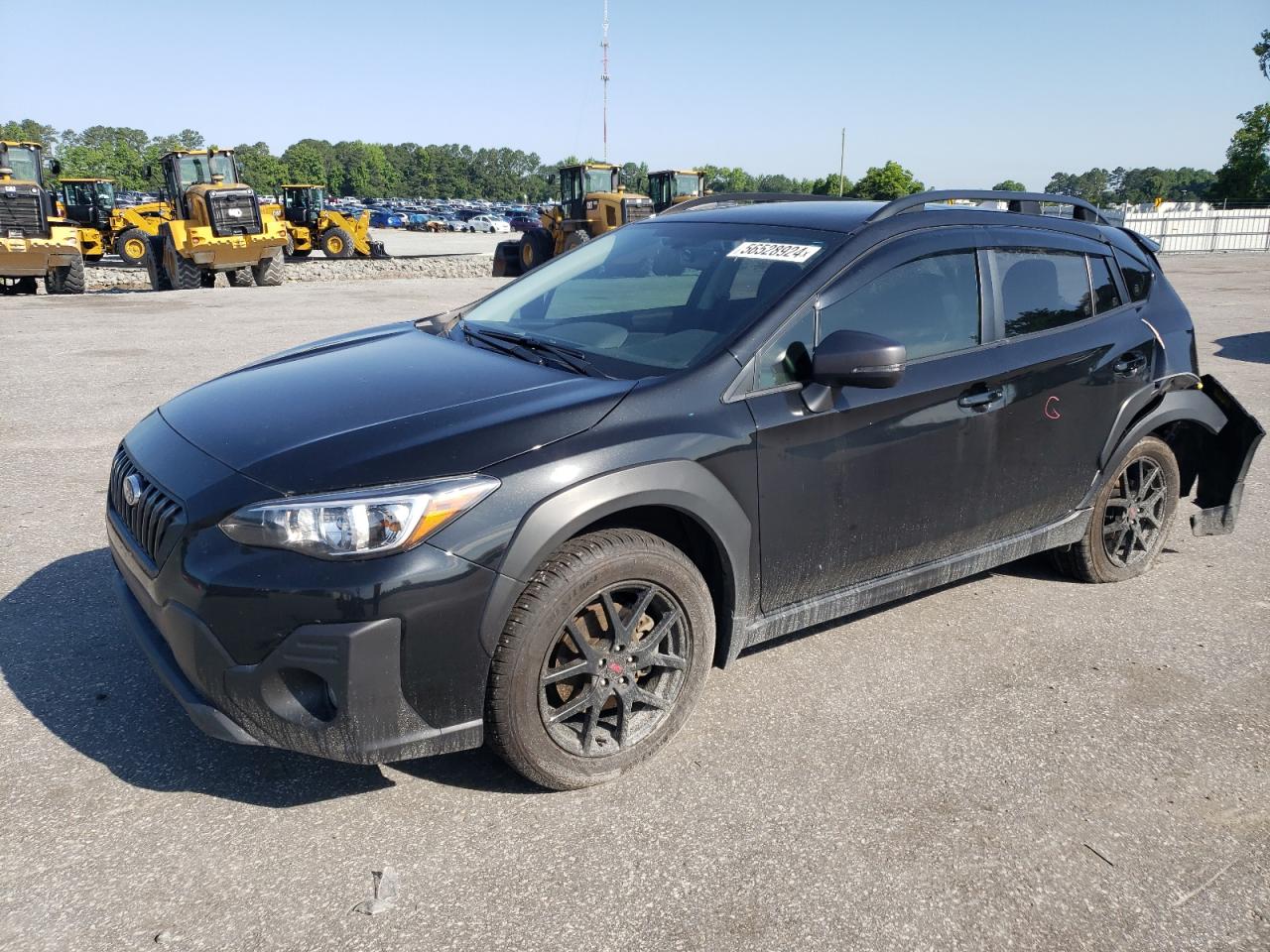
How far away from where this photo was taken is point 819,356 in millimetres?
3102

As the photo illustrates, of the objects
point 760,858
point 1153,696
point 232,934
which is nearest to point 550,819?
point 760,858

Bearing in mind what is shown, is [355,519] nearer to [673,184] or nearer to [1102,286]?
[1102,286]

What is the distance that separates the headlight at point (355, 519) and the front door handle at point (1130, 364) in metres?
3.01

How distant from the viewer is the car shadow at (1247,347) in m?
11.4

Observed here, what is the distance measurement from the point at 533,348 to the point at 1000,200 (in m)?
2.09

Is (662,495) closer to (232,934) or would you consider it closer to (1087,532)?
(232,934)

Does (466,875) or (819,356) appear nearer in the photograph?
(466,875)

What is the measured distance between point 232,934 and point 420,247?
4313cm

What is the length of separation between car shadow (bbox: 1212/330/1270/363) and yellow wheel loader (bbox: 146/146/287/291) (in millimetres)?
18062

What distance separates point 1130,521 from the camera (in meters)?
4.58

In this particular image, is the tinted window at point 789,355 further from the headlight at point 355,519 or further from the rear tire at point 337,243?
the rear tire at point 337,243

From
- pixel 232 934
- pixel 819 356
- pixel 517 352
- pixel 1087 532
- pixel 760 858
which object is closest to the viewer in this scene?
pixel 232 934

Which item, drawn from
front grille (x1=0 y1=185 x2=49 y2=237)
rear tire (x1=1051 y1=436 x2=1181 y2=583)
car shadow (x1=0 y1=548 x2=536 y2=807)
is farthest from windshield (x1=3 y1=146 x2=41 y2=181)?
rear tire (x1=1051 y1=436 x2=1181 y2=583)

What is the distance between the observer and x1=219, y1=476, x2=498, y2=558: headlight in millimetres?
2488
